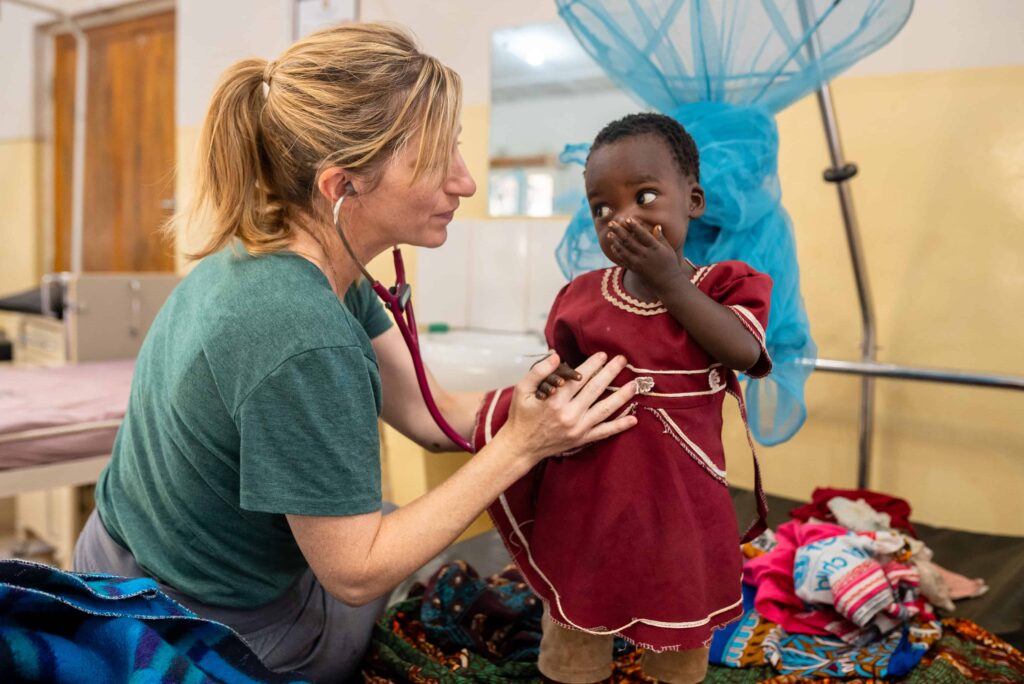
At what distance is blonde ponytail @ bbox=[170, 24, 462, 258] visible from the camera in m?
0.94

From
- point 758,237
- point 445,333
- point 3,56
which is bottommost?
point 445,333

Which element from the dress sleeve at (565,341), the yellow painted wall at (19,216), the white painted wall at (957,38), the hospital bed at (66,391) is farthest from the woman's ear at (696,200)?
the yellow painted wall at (19,216)

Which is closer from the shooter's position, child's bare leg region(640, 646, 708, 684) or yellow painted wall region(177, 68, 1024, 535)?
child's bare leg region(640, 646, 708, 684)

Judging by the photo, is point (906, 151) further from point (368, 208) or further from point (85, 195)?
point (85, 195)

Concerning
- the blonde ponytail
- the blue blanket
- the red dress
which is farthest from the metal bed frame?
the blue blanket

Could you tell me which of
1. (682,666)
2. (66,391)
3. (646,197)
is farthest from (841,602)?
(66,391)

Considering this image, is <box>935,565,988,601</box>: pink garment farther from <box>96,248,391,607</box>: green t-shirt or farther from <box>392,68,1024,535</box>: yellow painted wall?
<box>96,248,391,607</box>: green t-shirt

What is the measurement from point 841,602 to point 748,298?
2.26 feet

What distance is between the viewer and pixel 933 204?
74.0 inches

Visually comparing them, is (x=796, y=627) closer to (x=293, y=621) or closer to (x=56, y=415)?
(x=293, y=621)

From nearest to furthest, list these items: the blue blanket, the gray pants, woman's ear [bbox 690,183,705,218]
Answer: the blue blanket < woman's ear [bbox 690,183,705,218] < the gray pants

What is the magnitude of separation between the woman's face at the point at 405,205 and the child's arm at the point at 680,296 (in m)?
0.25

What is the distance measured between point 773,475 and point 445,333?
995mm

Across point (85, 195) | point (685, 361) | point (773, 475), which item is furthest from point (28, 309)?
point (685, 361)
